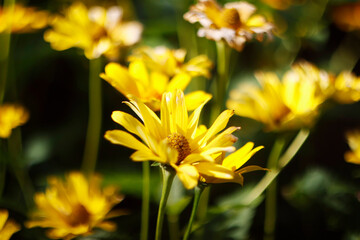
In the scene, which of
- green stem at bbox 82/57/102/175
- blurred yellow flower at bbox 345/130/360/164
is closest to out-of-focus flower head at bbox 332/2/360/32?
blurred yellow flower at bbox 345/130/360/164

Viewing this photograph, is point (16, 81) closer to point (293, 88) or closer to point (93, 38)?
point (93, 38)

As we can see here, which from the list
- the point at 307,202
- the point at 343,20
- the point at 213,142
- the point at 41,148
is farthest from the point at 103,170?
the point at 343,20

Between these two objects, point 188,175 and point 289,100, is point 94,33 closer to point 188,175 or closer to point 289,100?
point 289,100

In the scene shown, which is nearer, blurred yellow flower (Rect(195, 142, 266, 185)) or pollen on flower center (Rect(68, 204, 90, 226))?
blurred yellow flower (Rect(195, 142, 266, 185))

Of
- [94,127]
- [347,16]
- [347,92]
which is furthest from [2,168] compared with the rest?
[347,16]

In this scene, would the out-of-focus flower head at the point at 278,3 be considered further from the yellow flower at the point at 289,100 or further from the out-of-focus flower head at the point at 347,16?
the yellow flower at the point at 289,100

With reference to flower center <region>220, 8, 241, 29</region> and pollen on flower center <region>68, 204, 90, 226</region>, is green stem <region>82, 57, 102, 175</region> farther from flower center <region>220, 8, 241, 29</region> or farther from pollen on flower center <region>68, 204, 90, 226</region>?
flower center <region>220, 8, 241, 29</region>
